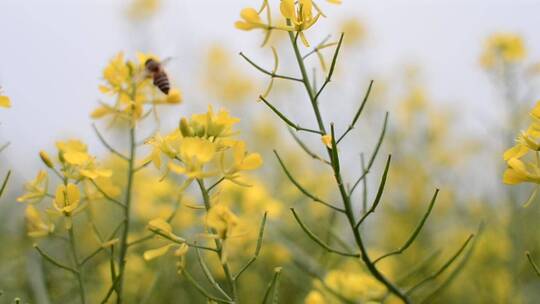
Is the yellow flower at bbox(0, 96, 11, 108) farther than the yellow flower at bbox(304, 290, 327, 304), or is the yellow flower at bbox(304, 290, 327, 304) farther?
the yellow flower at bbox(304, 290, 327, 304)

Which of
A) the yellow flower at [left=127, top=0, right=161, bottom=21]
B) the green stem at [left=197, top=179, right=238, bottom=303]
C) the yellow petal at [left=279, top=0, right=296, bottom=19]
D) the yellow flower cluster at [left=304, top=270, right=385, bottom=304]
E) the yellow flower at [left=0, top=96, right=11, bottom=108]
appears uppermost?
the yellow petal at [left=279, top=0, right=296, bottom=19]

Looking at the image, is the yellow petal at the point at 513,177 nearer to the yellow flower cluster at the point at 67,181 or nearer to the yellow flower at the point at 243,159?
the yellow flower at the point at 243,159

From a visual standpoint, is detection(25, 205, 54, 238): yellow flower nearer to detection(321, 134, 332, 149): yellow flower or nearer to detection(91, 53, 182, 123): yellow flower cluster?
detection(91, 53, 182, 123): yellow flower cluster

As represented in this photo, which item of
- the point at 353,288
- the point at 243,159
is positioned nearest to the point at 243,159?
the point at 243,159

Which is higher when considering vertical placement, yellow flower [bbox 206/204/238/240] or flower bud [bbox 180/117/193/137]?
flower bud [bbox 180/117/193/137]

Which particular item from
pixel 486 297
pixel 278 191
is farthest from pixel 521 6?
pixel 486 297

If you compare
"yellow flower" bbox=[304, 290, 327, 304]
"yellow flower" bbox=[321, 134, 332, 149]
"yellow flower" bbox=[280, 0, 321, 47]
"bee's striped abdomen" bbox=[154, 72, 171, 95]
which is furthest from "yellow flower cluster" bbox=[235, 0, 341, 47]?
"yellow flower" bbox=[304, 290, 327, 304]

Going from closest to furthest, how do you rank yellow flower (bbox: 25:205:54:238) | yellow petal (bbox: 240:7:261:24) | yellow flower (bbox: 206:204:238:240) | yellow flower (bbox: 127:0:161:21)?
yellow flower (bbox: 206:204:238:240) < yellow petal (bbox: 240:7:261:24) < yellow flower (bbox: 25:205:54:238) < yellow flower (bbox: 127:0:161:21)

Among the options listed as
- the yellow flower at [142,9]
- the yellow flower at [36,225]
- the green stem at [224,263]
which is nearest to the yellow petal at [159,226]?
the green stem at [224,263]
